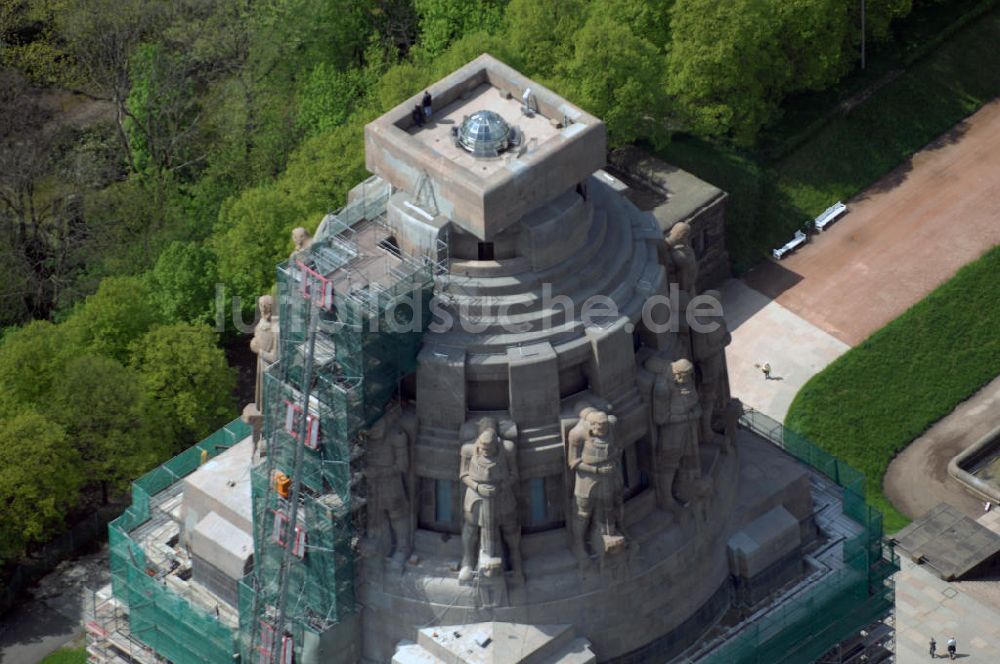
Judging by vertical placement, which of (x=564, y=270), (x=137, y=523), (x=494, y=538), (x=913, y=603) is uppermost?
(x=564, y=270)

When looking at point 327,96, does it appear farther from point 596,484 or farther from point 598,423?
point 598,423

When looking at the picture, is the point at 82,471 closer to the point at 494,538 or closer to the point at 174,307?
the point at 174,307

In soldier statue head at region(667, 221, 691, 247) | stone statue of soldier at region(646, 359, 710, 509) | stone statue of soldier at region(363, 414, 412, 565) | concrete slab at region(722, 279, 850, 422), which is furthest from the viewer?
concrete slab at region(722, 279, 850, 422)

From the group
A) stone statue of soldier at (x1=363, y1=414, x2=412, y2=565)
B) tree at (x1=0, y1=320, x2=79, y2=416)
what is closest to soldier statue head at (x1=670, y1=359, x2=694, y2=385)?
stone statue of soldier at (x1=363, y1=414, x2=412, y2=565)

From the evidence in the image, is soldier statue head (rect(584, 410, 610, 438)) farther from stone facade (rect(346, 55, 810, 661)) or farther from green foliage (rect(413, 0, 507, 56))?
green foliage (rect(413, 0, 507, 56))

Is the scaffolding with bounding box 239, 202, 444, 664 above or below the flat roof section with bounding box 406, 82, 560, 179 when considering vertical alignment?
below

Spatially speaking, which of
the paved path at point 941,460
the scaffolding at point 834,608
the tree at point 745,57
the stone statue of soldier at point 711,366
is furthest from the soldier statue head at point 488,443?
the tree at point 745,57

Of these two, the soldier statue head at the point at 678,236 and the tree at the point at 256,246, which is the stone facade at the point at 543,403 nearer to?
the soldier statue head at the point at 678,236

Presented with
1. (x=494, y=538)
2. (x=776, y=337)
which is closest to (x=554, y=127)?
(x=494, y=538)
